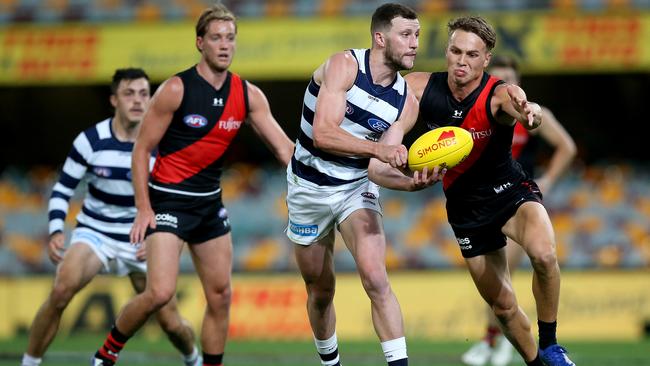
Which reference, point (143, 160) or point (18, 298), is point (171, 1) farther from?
point (143, 160)

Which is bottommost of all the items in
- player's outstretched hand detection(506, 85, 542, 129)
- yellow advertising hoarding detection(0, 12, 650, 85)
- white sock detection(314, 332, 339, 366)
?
white sock detection(314, 332, 339, 366)

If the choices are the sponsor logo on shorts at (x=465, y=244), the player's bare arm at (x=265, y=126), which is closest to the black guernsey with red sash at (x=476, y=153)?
the sponsor logo on shorts at (x=465, y=244)

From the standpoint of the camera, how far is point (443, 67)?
43.8ft

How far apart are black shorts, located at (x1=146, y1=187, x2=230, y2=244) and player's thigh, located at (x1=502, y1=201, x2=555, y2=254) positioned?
1.98 metres

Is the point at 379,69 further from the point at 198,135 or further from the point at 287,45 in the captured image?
the point at 287,45

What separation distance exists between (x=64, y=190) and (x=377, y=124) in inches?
110

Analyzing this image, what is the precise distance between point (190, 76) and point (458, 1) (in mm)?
7173

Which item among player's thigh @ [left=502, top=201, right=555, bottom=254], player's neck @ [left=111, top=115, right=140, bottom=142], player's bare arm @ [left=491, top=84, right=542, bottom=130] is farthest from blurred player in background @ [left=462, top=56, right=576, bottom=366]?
player's neck @ [left=111, top=115, right=140, bottom=142]

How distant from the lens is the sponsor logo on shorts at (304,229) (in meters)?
6.74

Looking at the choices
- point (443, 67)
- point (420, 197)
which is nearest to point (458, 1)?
point (443, 67)

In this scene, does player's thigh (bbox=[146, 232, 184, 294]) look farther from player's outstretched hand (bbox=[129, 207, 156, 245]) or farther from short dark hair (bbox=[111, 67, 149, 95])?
short dark hair (bbox=[111, 67, 149, 95])

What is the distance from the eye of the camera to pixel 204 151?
23.3 feet

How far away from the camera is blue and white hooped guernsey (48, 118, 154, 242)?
26.1 feet

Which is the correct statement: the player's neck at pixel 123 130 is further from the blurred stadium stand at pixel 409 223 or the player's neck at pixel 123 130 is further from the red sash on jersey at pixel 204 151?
the blurred stadium stand at pixel 409 223
